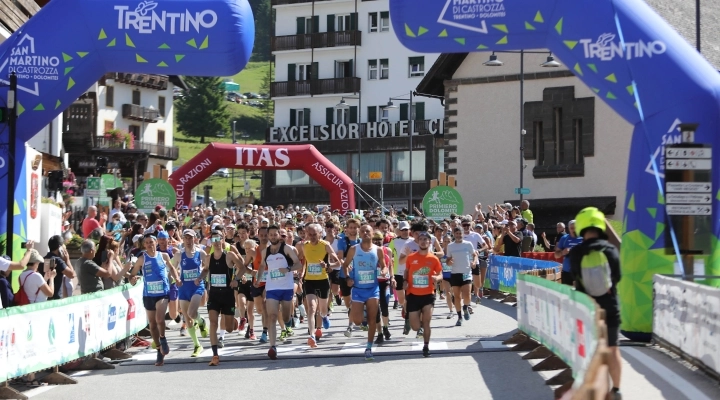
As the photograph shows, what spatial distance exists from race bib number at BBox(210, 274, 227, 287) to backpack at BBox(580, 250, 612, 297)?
738 centimetres

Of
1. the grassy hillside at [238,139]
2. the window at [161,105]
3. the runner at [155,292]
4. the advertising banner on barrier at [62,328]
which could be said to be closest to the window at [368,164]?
the window at [161,105]

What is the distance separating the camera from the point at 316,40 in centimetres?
7412

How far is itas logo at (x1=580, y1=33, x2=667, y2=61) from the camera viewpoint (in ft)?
52.4

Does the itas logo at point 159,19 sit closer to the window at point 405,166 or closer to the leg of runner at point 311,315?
the leg of runner at point 311,315

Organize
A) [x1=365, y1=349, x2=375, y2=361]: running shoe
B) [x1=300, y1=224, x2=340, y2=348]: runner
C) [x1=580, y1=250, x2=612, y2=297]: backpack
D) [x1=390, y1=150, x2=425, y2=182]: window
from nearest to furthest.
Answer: [x1=580, y1=250, x2=612, y2=297]: backpack → [x1=365, y1=349, x2=375, y2=361]: running shoe → [x1=300, y1=224, x2=340, y2=348]: runner → [x1=390, y1=150, x2=425, y2=182]: window

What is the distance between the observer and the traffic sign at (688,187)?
14.8 metres

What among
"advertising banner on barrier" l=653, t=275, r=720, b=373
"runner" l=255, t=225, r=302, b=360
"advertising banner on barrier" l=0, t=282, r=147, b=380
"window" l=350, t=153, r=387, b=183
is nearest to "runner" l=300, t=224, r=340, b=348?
"runner" l=255, t=225, r=302, b=360

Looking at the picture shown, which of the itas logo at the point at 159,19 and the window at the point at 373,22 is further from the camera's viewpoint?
the window at the point at 373,22

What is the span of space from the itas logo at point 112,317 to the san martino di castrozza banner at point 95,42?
1.68 m

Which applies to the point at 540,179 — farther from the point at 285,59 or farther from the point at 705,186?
the point at 285,59

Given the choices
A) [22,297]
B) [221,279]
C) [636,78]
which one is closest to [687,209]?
[636,78]

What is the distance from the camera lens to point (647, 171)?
16.2 m

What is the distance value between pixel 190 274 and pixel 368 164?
176 ft

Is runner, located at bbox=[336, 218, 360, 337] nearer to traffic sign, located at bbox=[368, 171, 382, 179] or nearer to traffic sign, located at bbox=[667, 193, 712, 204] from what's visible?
traffic sign, located at bbox=[667, 193, 712, 204]
